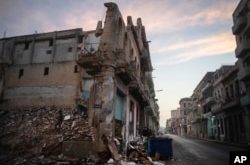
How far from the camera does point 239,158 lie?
4676 millimetres

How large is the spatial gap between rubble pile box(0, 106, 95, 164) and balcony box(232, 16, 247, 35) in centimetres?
2153

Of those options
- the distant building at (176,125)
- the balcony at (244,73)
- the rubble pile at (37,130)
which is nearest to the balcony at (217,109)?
the balcony at (244,73)

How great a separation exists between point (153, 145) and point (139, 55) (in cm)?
1277

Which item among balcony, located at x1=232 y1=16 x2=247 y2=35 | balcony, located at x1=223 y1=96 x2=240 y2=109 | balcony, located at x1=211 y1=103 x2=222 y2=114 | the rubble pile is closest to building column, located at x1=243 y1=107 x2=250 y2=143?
balcony, located at x1=223 y1=96 x2=240 y2=109

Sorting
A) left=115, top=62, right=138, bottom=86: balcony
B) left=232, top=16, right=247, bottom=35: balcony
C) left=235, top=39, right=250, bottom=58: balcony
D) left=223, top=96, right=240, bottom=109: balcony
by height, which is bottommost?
left=115, top=62, right=138, bottom=86: balcony

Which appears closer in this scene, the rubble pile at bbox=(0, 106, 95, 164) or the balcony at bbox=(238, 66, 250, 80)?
the rubble pile at bbox=(0, 106, 95, 164)

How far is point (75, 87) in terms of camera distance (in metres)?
26.9

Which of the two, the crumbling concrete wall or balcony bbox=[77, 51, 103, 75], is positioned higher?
the crumbling concrete wall

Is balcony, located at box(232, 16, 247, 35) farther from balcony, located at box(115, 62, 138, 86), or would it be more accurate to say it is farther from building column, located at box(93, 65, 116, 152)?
building column, located at box(93, 65, 116, 152)

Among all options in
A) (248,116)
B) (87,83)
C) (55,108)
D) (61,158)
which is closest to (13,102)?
(55,108)

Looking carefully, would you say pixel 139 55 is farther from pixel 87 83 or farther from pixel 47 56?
pixel 47 56

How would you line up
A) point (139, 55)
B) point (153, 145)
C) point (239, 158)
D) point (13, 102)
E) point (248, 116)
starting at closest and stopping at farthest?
point (239, 158) < point (153, 145) < point (139, 55) < point (248, 116) < point (13, 102)

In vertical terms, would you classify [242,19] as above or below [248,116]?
above

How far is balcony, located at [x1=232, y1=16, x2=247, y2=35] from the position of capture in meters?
27.0
